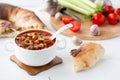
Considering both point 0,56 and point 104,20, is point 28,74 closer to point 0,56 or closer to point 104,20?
point 0,56

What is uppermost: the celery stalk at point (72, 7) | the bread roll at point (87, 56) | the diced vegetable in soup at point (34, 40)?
the diced vegetable in soup at point (34, 40)

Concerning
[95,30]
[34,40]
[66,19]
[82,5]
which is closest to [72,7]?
[82,5]

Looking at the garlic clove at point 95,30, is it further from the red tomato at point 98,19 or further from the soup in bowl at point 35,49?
the soup in bowl at point 35,49

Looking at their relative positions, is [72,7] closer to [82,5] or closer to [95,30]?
[82,5]

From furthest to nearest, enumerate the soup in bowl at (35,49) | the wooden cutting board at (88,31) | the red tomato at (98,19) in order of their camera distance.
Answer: the red tomato at (98,19)
the wooden cutting board at (88,31)
the soup in bowl at (35,49)

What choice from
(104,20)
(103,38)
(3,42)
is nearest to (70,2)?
(104,20)

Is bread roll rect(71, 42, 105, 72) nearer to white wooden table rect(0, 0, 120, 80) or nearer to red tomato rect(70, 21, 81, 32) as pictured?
white wooden table rect(0, 0, 120, 80)

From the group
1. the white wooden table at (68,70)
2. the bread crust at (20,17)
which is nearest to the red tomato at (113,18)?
the white wooden table at (68,70)
